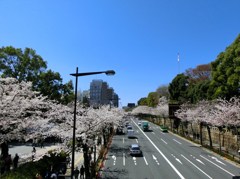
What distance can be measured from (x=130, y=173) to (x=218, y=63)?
27.9m

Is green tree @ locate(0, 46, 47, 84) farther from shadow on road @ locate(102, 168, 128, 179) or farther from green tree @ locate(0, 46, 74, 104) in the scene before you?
shadow on road @ locate(102, 168, 128, 179)

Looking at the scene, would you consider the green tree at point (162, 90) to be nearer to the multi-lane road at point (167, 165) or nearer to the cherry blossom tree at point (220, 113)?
the cherry blossom tree at point (220, 113)

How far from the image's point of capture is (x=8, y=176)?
17.4 meters

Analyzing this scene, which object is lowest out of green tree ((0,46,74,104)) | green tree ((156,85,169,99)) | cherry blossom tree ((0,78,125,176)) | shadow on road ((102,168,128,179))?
shadow on road ((102,168,128,179))

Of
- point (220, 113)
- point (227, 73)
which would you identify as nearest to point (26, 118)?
point (220, 113)

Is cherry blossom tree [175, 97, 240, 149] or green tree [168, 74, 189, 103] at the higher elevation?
green tree [168, 74, 189, 103]

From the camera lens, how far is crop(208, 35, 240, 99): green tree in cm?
4159

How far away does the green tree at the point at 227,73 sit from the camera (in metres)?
41.6

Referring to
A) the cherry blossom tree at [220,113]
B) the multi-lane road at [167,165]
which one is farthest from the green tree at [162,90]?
the multi-lane road at [167,165]

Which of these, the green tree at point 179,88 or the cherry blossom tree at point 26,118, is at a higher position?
the green tree at point 179,88

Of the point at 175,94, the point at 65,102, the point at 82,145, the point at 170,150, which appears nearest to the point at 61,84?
the point at 65,102

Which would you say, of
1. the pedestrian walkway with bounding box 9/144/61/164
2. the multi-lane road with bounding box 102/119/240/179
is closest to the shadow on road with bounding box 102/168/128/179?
the multi-lane road with bounding box 102/119/240/179

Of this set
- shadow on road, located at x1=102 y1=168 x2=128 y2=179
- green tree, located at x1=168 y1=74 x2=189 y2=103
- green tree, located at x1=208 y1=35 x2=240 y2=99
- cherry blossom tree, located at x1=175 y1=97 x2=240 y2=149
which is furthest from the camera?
green tree, located at x1=168 y1=74 x2=189 y2=103

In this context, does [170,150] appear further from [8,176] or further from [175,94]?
[175,94]
